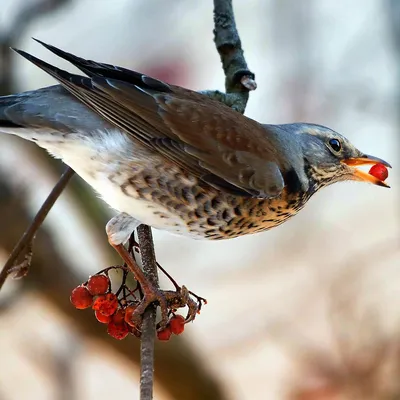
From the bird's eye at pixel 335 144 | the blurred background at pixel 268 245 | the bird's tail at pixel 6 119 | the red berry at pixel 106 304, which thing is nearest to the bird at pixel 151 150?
the bird's tail at pixel 6 119

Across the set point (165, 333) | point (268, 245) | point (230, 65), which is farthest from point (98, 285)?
point (268, 245)

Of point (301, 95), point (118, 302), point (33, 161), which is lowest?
point (118, 302)

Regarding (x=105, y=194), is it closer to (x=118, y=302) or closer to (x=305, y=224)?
(x=118, y=302)


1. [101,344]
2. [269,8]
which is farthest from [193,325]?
[269,8]

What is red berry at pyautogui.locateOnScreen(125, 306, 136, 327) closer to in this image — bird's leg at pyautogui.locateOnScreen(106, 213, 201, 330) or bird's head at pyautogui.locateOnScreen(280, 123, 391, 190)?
bird's leg at pyautogui.locateOnScreen(106, 213, 201, 330)

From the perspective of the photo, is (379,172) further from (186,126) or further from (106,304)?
(106,304)

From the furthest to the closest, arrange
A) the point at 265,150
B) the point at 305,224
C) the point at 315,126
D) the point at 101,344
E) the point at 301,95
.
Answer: the point at 305,224
the point at 301,95
the point at 101,344
the point at 315,126
the point at 265,150

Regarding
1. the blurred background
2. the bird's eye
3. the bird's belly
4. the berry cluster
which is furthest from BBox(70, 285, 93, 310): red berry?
the blurred background

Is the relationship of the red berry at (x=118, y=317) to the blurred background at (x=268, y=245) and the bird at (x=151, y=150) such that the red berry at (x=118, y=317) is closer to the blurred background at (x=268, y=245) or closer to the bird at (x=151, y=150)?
the bird at (x=151, y=150)
